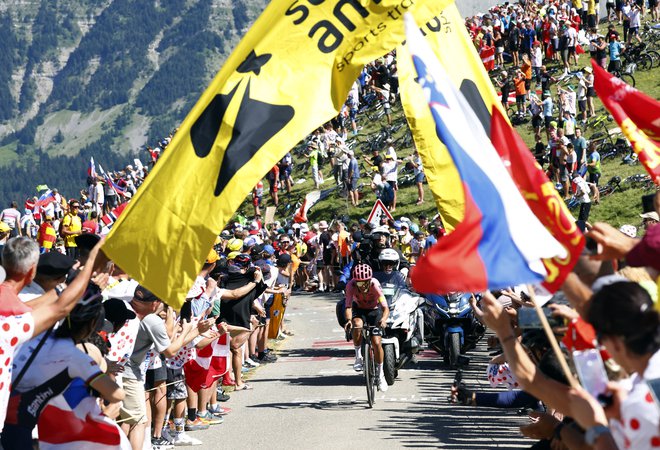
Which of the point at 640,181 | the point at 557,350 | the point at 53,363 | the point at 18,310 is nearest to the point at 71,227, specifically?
the point at 640,181

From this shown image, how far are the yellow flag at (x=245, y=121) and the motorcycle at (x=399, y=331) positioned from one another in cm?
794

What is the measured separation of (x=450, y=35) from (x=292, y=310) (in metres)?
19.2

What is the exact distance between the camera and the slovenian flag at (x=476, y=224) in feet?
17.3

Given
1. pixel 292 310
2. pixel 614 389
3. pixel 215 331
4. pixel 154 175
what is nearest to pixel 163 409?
pixel 215 331

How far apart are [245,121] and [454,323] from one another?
960 centimetres

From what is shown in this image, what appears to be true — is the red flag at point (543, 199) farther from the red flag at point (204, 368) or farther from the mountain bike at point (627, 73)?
the mountain bike at point (627, 73)

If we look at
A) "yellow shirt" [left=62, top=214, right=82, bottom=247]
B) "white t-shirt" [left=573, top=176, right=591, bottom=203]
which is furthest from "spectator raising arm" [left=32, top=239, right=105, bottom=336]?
"yellow shirt" [left=62, top=214, right=82, bottom=247]

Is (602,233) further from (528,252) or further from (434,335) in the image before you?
(434,335)

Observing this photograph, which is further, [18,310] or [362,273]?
[362,273]

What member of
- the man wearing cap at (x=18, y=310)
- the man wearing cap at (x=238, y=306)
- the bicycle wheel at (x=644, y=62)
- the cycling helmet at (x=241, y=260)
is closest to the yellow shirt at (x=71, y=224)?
the cycling helmet at (x=241, y=260)

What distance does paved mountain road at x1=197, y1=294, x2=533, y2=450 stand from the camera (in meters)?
11.6

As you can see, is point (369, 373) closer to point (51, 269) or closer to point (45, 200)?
point (51, 269)

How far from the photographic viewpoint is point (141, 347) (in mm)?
10188

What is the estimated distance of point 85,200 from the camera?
44.6 meters
